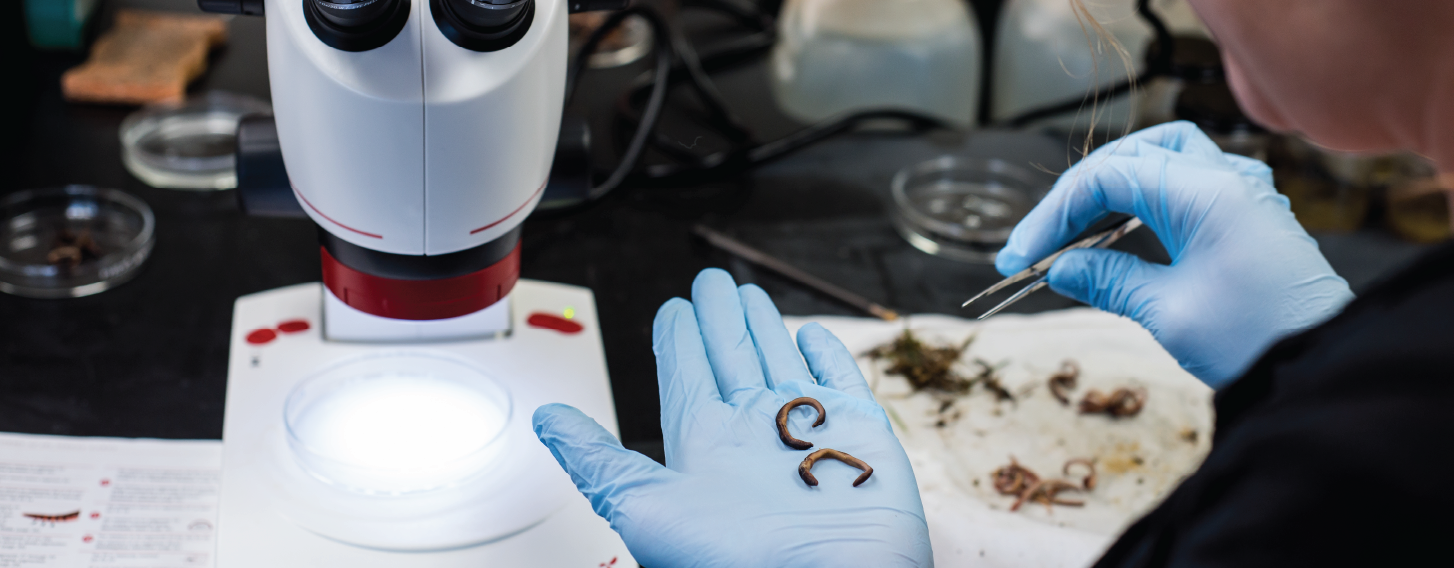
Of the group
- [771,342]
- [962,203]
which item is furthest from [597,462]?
[962,203]

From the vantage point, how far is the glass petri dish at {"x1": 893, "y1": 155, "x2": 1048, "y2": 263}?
1.34 metres

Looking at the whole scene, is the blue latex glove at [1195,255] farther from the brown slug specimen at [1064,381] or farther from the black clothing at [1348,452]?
the black clothing at [1348,452]

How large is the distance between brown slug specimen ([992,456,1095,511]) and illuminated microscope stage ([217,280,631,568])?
1.37 feet


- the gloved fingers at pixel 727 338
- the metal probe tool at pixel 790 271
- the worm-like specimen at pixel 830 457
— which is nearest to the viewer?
the worm-like specimen at pixel 830 457

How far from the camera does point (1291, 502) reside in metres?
0.48

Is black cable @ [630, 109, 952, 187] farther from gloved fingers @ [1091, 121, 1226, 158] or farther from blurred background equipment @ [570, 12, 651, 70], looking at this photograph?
gloved fingers @ [1091, 121, 1226, 158]

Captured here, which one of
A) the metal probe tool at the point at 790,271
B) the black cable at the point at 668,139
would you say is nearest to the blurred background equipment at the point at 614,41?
the black cable at the point at 668,139

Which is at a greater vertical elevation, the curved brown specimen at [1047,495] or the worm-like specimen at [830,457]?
A: the worm-like specimen at [830,457]

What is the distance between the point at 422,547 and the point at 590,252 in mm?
538

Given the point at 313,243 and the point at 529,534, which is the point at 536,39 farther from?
the point at 313,243

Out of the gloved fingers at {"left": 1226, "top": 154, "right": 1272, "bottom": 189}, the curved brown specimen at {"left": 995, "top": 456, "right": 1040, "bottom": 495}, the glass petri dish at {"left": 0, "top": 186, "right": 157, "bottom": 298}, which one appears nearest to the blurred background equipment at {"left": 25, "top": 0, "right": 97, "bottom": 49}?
the glass petri dish at {"left": 0, "top": 186, "right": 157, "bottom": 298}

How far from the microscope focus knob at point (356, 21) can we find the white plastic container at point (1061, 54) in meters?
1.18

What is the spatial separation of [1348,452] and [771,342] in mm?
530

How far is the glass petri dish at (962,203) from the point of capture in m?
1.34
